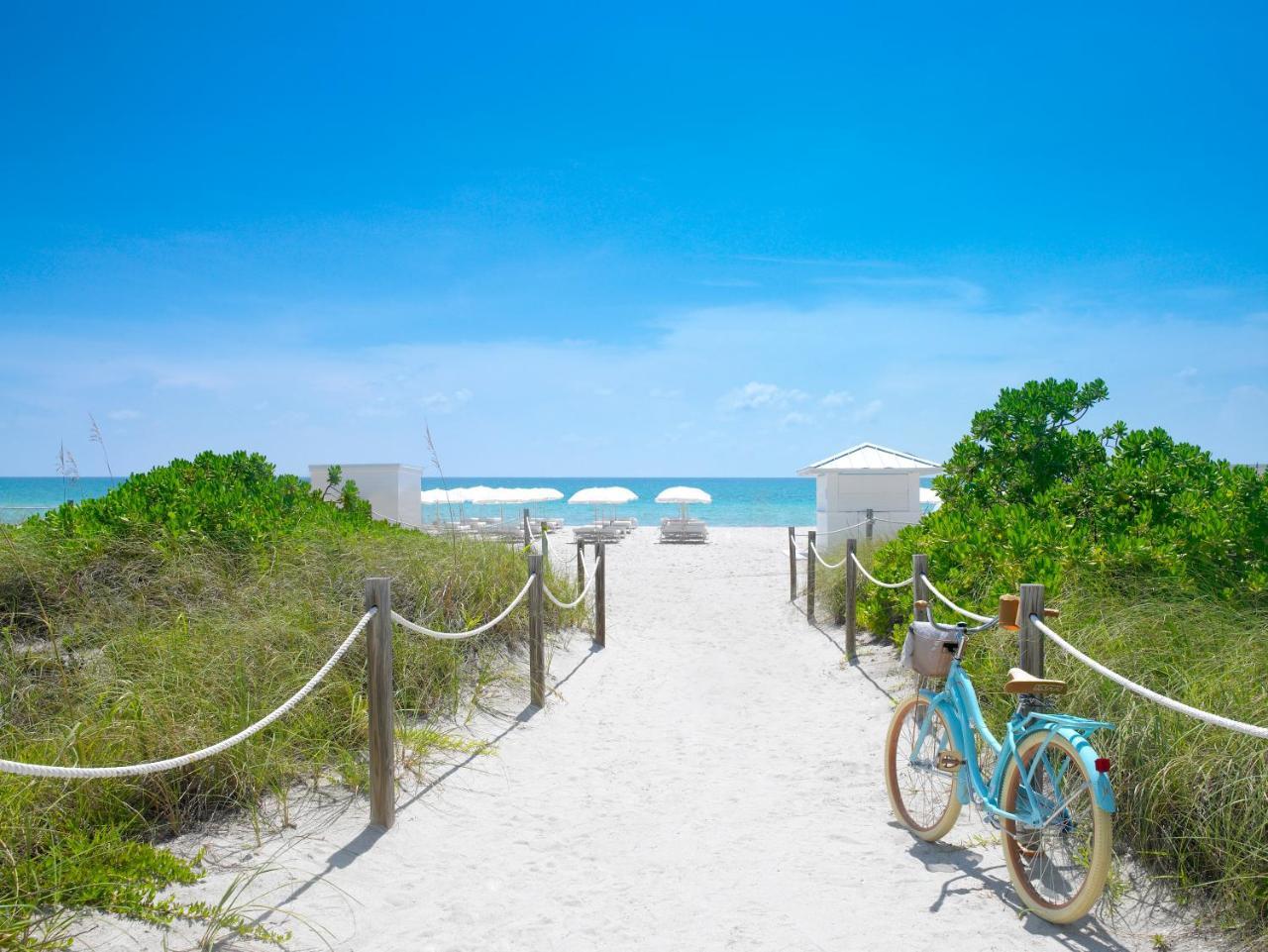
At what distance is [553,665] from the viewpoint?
9.09 m

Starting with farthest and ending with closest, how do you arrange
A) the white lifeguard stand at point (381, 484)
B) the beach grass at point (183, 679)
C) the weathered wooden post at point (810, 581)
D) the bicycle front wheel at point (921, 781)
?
the white lifeguard stand at point (381, 484)
the weathered wooden post at point (810, 581)
the bicycle front wheel at point (921, 781)
the beach grass at point (183, 679)

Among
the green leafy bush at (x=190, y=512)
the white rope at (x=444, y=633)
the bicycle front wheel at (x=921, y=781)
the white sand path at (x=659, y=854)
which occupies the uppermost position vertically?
the green leafy bush at (x=190, y=512)

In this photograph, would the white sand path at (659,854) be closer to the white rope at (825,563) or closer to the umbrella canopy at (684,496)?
the white rope at (825,563)

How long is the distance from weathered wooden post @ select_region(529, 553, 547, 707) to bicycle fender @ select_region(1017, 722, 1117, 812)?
4.63 m

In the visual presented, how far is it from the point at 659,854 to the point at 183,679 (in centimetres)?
288

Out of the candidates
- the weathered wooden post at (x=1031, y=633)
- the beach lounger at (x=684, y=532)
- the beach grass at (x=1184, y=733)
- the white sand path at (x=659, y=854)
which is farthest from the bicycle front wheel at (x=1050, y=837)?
the beach lounger at (x=684, y=532)

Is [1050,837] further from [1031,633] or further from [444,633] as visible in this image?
[444,633]

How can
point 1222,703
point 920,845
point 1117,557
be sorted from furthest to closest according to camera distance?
point 1117,557 < point 920,845 < point 1222,703

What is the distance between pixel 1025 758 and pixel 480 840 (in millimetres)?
2872

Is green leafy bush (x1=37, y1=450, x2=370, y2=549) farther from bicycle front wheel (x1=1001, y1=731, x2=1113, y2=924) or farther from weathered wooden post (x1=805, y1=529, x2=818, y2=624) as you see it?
bicycle front wheel (x1=1001, y1=731, x2=1113, y2=924)

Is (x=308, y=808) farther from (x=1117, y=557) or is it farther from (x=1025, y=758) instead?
(x=1117, y=557)

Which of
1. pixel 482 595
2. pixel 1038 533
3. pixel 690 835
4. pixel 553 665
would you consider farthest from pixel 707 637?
pixel 690 835

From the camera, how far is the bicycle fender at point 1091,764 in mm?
3346

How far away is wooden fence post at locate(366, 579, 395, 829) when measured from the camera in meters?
4.73
